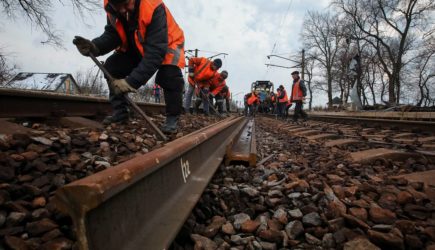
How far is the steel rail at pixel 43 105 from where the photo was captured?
337 centimetres

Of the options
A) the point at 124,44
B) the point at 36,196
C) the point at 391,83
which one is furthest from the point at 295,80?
the point at 391,83

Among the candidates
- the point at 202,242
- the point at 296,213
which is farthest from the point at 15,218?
Answer: the point at 296,213

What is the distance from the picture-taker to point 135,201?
4.13 ft

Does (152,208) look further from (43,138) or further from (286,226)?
(43,138)

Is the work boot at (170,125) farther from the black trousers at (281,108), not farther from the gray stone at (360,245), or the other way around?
the black trousers at (281,108)

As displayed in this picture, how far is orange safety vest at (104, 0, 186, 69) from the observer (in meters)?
3.28

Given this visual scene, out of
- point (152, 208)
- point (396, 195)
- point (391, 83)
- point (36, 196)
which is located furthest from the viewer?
point (391, 83)

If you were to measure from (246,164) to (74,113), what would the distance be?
2.57m

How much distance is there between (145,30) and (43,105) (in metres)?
1.56

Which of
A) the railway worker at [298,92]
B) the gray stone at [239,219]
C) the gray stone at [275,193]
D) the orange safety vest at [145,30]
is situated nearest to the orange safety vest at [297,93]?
the railway worker at [298,92]

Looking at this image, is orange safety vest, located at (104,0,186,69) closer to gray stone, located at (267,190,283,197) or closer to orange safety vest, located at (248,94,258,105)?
gray stone, located at (267,190,283,197)

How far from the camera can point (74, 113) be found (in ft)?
14.4

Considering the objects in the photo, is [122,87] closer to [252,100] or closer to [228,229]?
[228,229]

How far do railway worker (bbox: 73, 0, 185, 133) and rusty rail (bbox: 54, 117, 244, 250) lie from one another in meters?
1.67
